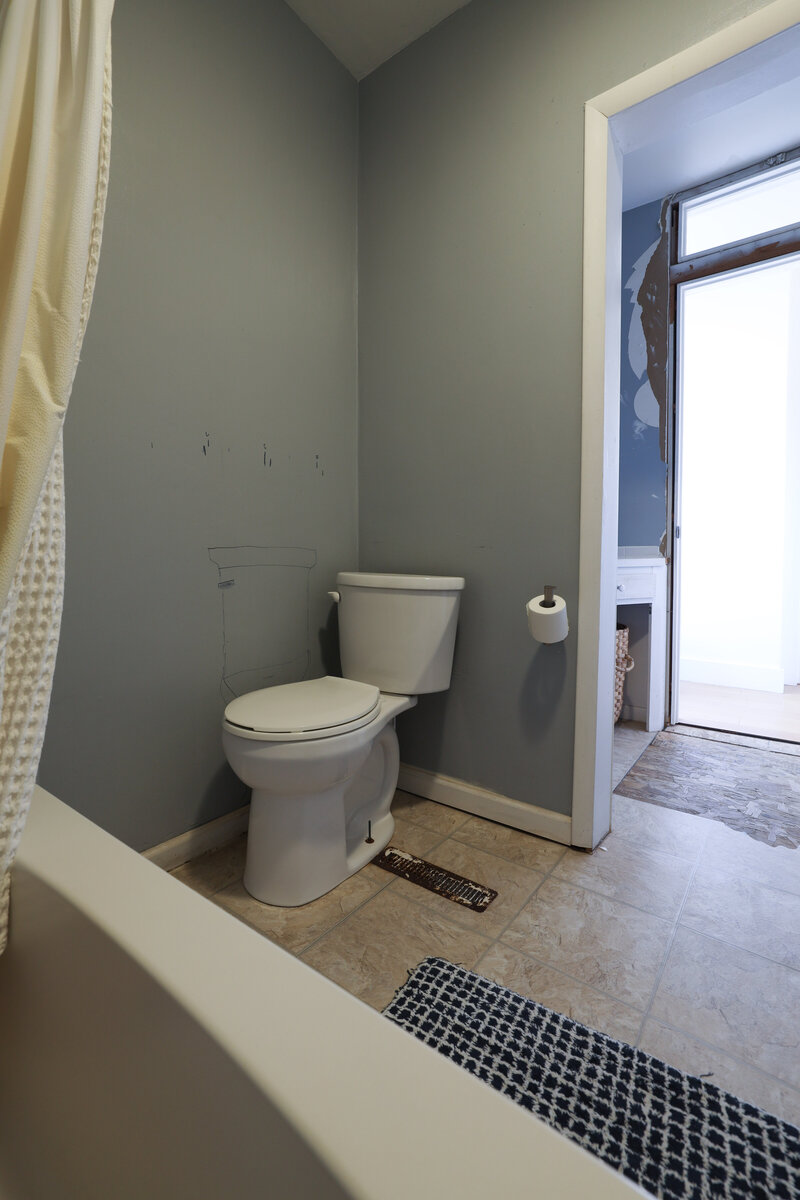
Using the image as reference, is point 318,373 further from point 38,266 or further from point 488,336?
point 38,266

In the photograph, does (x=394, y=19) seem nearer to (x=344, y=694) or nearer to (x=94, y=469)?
(x=94, y=469)

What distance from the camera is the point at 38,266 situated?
1.58 feet

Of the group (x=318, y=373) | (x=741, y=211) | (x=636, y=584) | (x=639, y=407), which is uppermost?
(x=741, y=211)

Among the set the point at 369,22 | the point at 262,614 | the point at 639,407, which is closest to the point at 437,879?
the point at 262,614

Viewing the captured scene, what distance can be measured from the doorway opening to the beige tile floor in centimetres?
155

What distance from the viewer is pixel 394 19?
1685mm

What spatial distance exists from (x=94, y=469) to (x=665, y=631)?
7.82 feet

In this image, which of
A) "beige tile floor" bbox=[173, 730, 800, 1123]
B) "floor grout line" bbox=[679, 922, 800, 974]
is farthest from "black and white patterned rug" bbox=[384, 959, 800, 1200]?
"floor grout line" bbox=[679, 922, 800, 974]

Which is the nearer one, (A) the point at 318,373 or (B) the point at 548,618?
(B) the point at 548,618

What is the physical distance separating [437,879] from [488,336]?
153 centimetres

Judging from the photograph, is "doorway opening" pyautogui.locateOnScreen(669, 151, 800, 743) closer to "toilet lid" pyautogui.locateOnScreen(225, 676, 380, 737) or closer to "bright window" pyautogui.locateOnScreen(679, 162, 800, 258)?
"bright window" pyautogui.locateOnScreen(679, 162, 800, 258)

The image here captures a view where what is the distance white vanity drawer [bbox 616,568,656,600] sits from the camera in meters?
2.27

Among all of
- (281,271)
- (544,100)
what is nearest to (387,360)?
(281,271)

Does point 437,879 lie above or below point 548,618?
below
